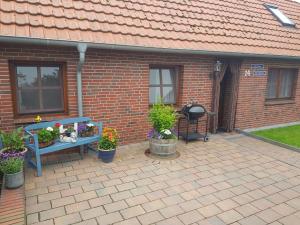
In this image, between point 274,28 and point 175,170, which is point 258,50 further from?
point 175,170

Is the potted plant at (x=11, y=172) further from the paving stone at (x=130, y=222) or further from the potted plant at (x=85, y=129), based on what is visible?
the paving stone at (x=130, y=222)

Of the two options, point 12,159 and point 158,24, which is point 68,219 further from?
point 158,24

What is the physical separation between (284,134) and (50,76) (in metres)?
6.78

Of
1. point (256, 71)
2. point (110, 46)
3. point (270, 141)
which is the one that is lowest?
point (270, 141)

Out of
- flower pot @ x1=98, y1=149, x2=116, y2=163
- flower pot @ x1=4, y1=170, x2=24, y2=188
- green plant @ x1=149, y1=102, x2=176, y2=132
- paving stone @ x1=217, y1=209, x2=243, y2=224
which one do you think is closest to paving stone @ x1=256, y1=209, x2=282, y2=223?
paving stone @ x1=217, y1=209, x2=243, y2=224

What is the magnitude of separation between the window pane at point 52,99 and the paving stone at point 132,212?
9.67 ft

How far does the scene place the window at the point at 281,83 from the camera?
28.6 ft

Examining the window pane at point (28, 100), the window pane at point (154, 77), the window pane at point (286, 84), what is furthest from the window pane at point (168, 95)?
the window pane at point (286, 84)

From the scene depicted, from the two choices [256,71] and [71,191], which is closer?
[71,191]

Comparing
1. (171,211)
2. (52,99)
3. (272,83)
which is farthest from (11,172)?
(272,83)

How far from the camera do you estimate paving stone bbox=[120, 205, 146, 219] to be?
136 inches

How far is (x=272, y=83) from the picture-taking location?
8.78m

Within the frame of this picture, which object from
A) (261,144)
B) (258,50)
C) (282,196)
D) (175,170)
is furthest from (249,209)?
(258,50)

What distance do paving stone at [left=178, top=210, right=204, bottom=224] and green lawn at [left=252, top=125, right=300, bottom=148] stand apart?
170 inches
